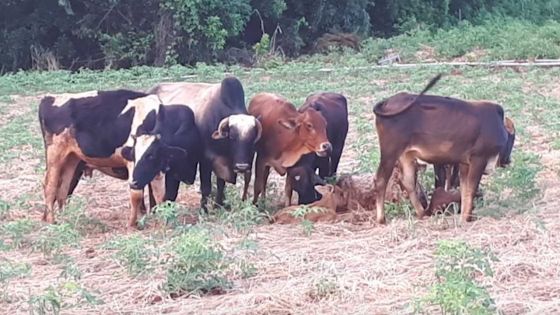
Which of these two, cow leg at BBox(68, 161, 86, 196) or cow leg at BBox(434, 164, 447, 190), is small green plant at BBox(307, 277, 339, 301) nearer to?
cow leg at BBox(434, 164, 447, 190)

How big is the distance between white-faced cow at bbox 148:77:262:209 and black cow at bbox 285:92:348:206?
0.41 metres

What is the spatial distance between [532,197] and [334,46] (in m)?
19.9

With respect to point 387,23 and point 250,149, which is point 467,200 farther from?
point 387,23

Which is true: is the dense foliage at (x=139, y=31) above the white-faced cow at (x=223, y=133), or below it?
below

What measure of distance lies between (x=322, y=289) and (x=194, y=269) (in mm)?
741

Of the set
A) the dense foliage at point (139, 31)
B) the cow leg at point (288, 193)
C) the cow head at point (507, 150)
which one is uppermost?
the cow head at point (507, 150)

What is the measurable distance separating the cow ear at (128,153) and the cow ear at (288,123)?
134 cm

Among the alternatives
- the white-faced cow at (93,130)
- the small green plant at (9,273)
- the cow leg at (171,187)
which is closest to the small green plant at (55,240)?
the small green plant at (9,273)

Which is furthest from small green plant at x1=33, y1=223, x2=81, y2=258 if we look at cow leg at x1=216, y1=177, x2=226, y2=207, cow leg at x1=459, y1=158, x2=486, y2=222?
cow leg at x1=459, y1=158, x2=486, y2=222

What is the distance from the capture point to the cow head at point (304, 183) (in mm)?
9438

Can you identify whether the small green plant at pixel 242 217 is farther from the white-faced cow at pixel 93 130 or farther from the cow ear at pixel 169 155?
the white-faced cow at pixel 93 130

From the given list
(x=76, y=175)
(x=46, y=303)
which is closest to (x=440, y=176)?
(x=76, y=175)

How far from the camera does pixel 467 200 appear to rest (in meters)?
8.48

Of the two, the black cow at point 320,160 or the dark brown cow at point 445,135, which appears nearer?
the dark brown cow at point 445,135
